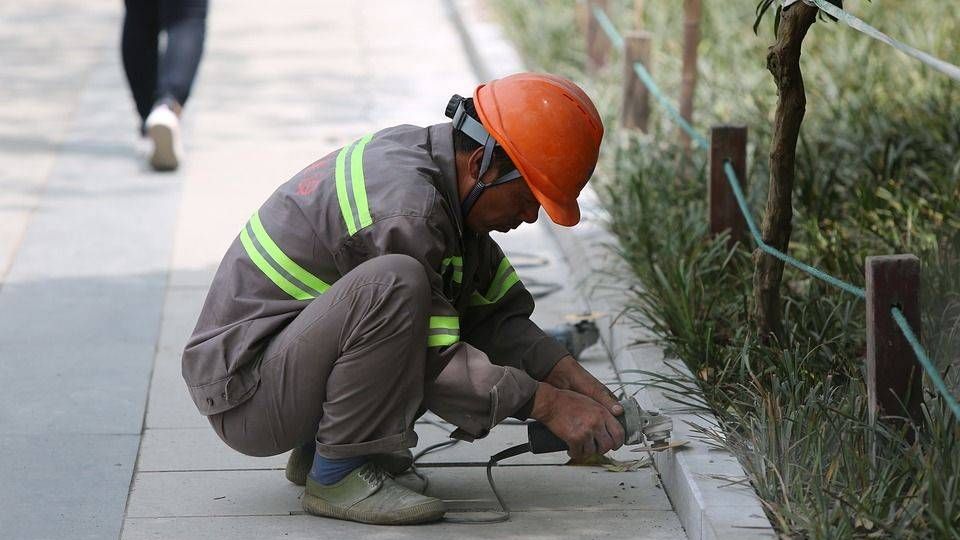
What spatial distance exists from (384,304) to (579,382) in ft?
2.26

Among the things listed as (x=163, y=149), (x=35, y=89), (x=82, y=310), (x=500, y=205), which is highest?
(x=500, y=205)

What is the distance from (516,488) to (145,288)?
7.45ft

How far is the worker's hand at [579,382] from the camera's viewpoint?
3.85 meters

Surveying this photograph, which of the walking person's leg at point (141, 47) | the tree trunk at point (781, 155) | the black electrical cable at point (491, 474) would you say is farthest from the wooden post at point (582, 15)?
the black electrical cable at point (491, 474)

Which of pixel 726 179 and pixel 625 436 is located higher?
pixel 726 179

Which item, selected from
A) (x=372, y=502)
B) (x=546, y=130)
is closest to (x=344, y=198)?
(x=546, y=130)

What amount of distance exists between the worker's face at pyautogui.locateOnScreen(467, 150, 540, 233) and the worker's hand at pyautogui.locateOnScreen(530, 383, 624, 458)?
0.43m

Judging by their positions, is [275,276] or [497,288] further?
[497,288]

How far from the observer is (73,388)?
4738 mm

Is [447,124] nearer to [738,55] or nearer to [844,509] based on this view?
[844,509]

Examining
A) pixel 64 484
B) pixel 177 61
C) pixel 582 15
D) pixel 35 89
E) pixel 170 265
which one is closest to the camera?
pixel 64 484

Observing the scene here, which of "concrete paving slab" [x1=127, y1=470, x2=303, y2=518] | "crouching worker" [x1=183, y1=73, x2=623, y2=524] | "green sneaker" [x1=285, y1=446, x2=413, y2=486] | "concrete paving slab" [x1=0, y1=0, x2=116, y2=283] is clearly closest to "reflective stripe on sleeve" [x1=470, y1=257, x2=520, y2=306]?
"crouching worker" [x1=183, y1=73, x2=623, y2=524]

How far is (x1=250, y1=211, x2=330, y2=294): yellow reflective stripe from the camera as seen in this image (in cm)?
367

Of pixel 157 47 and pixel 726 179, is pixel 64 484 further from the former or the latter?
pixel 157 47
